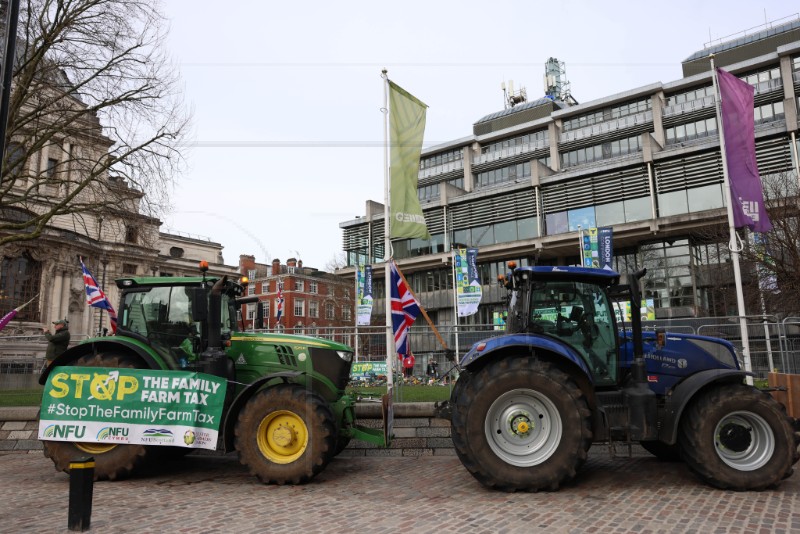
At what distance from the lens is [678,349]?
282 inches

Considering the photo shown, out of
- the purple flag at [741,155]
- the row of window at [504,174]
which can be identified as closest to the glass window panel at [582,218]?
the row of window at [504,174]

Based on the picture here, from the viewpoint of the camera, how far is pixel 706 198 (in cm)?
3338

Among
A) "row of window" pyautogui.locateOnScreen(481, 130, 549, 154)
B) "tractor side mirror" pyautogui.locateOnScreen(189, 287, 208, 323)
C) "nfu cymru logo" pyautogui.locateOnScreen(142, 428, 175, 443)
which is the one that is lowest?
"nfu cymru logo" pyautogui.locateOnScreen(142, 428, 175, 443)

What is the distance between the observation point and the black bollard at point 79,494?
5.02 meters

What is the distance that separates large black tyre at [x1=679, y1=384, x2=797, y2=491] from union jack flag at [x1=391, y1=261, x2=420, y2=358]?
6378 millimetres

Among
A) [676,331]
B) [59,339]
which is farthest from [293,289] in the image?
[676,331]

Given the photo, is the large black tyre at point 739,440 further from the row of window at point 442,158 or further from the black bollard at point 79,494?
the row of window at point 442,158

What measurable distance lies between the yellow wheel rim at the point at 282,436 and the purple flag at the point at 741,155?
1157cm

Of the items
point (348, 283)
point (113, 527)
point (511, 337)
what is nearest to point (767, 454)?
point (511, 337)

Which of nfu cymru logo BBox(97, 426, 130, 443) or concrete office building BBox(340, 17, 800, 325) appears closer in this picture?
nfu cymru logo BBox(97, 426, 130, 443)

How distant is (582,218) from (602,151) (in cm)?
872

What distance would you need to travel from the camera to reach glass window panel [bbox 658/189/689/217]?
3419 cm

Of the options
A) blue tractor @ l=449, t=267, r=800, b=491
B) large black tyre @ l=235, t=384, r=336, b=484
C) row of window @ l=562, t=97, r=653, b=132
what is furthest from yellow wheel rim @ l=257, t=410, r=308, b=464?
row of window @ l=562, t=97, r=653, b=132

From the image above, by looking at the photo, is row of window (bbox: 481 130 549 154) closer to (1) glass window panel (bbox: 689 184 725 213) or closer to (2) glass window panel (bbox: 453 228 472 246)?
(2) glass window panel (bbox: 453 228 472 246)
